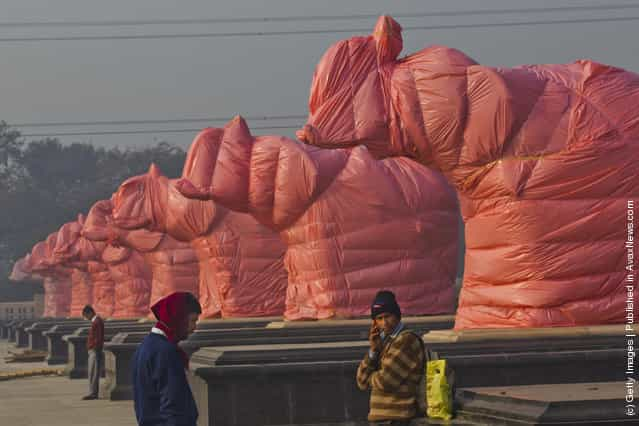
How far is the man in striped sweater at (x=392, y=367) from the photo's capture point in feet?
30.4

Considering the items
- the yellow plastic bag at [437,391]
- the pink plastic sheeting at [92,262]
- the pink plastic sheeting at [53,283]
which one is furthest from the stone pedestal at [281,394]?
the pink plastic sheeting at [53,283]

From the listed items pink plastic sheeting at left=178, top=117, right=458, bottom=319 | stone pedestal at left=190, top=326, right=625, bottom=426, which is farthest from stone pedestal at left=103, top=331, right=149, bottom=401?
stone pedestal at left=190, top=326, right=625, bottom=426

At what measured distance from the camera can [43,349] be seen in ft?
143

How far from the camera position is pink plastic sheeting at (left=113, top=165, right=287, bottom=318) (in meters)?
27.8

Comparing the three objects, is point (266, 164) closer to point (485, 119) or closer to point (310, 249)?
point (310, 249)

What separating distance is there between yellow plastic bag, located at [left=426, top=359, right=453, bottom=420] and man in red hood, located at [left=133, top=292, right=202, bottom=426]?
88.8 inches

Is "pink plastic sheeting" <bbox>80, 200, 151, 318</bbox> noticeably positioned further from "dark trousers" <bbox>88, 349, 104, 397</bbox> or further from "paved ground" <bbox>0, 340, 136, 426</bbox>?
"dark trousers" <bbox>88, 349, 104, 397</bbox>

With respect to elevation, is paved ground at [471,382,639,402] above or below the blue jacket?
below

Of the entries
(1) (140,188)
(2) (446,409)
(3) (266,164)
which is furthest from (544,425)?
(1) (140,188)

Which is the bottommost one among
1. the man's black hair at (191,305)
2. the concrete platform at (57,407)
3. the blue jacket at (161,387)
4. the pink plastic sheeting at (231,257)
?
the concrete platform at (57,407)

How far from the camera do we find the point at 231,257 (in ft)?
92.6

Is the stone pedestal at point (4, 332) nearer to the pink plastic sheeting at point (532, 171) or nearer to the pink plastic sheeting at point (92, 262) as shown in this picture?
the pink plastic sheeting at point (92, 262)

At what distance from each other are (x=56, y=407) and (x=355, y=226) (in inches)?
219

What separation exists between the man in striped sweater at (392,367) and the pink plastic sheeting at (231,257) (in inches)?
720
